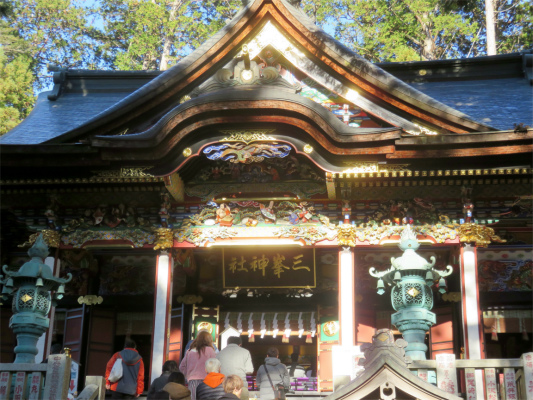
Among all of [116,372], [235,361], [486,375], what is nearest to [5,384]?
[116,372]

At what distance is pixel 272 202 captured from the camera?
12.0 metres

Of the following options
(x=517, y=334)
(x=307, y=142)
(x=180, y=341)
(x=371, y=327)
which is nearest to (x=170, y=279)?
(x=180, y=341)

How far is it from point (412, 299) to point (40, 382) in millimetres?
4019

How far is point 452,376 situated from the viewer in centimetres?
704

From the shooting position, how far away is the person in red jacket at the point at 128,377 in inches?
364

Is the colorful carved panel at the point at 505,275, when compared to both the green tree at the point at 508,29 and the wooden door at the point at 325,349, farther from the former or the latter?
the green tree at the point at 508,29

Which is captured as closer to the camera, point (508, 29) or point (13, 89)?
point (13, 89)

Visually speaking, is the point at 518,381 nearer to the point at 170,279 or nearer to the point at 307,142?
the point at 307,142

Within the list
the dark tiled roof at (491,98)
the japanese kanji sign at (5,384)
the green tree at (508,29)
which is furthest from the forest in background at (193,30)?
the japanese kanji sign at (5,384)

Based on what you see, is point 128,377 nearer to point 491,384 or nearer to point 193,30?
point 491,384

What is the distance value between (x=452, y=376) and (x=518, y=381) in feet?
2.08

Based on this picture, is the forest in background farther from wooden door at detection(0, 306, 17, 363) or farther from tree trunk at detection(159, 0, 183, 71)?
wooden door at detection(0, 306, 17, 363)

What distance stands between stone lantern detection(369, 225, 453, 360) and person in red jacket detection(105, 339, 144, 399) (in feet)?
10.9

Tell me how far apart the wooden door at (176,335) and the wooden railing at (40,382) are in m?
5.24
